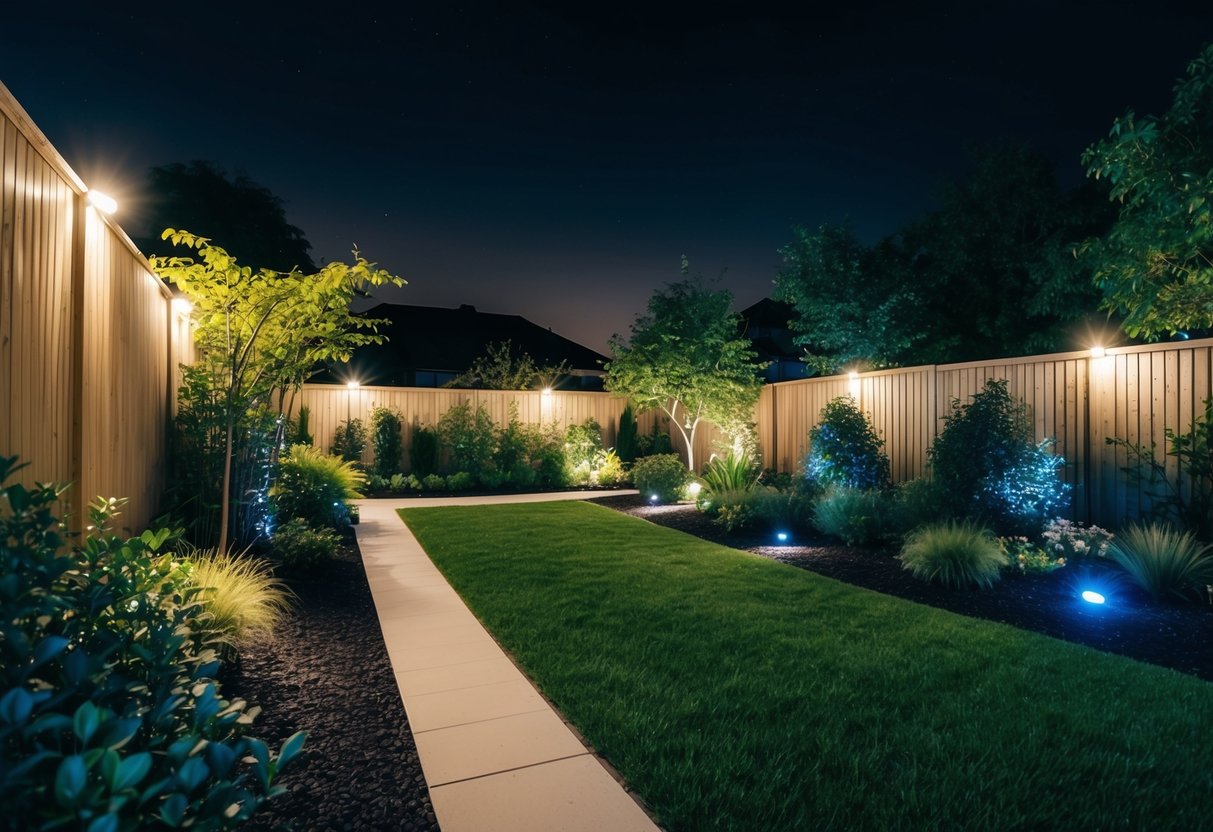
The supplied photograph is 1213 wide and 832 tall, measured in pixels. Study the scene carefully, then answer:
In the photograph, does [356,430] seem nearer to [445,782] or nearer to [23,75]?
Result: [23,75]

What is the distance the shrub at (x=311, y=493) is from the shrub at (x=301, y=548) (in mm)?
1373

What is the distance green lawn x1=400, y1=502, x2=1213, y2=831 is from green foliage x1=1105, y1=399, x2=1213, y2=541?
10.4ft

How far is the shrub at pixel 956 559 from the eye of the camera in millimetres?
5211

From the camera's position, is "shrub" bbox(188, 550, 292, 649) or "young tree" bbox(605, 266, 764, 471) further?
"young tree" bbox(605, 266, 764, 471)

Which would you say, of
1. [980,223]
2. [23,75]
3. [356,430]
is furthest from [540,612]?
[980,223]

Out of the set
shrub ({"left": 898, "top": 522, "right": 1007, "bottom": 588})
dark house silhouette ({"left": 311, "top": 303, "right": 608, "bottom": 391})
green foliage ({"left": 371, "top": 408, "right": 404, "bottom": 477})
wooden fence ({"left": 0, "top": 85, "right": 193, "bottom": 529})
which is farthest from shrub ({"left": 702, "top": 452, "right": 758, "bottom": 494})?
dark house silhouette ({"left": 311, "top": 303, "right": 608, "bottom": 391})

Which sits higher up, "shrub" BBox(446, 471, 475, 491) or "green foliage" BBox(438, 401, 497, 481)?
"green foliage" BBox(438, 401, 497, 481)

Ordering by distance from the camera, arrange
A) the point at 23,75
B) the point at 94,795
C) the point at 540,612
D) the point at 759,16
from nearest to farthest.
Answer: the point at 94,795, the point at 540,612, the point at 23,75, the point at 759,16

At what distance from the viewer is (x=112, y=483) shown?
393 centimetres

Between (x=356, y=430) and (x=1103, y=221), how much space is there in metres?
15.3

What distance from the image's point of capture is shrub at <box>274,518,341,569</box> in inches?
212

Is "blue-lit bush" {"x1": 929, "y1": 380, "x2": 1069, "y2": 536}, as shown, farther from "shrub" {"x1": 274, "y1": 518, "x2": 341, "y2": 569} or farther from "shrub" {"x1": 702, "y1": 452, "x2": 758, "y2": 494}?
"shrub" {"x1": 274, "y1": 518, "x2": 341, "y2": 569}

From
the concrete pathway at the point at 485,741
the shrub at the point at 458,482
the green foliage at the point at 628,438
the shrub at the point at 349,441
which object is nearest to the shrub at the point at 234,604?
the concrete pathway at the point at 485,741

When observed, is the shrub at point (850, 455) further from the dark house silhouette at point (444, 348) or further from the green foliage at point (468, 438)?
the dark house silhouette at point (444, 348)
